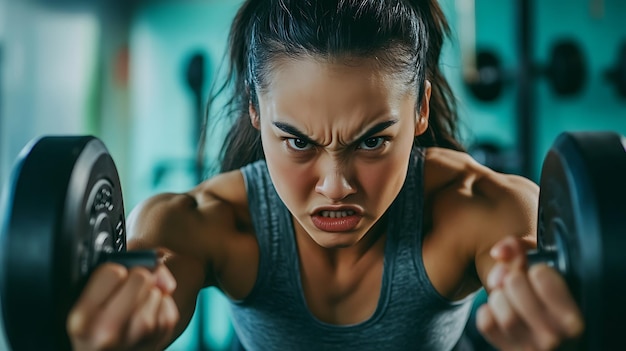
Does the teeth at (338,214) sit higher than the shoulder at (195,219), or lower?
higher

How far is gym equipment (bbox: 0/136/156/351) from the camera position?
2.64ft

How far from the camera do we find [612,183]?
31.6 inches

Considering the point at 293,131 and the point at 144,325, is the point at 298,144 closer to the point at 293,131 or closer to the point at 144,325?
the point at 293,131

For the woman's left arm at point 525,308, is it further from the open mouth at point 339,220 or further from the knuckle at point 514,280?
the open mouth at point 339,220

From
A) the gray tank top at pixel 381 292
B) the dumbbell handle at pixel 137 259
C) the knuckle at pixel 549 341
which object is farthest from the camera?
the gray tank top at pixel 381 292

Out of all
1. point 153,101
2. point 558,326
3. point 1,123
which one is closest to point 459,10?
point 153,101

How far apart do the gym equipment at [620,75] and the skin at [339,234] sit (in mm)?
1995

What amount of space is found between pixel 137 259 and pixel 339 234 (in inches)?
11.8

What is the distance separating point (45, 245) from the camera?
803mm

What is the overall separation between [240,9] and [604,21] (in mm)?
2563

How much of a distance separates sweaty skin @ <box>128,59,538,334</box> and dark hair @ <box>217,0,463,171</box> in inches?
1.3

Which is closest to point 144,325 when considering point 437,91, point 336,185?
point 336,185

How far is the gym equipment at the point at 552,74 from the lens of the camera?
307 centimetres

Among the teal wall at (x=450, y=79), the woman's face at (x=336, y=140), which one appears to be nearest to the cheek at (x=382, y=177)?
the woman's face at (x=336, y=140)
